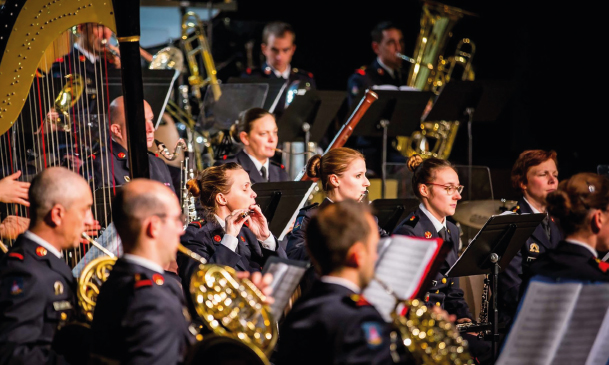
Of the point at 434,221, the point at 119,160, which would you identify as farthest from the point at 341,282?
the point at 119,160

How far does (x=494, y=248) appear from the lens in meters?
4.05

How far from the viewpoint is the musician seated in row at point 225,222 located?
4.03m

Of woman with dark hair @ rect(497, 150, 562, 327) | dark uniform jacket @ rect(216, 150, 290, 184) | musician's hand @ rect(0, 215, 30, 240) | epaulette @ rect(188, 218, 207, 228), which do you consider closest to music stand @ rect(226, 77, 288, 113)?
dark uniform jacket @ rect(216, 150, 290, 184)

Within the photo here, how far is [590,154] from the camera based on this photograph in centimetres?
751

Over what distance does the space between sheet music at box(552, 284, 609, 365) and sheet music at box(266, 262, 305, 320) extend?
1.00 m

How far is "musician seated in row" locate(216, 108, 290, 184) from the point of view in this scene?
5.62 m

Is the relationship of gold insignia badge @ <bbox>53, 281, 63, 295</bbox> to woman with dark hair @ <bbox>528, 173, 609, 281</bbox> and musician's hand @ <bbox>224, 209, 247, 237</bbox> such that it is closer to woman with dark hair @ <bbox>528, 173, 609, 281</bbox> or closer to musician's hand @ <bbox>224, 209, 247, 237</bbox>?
musician's hand @ <bbox>224, 209, 247, 237</bbox>

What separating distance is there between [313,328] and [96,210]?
1878mm

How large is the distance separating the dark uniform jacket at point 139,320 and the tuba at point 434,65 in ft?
18.2

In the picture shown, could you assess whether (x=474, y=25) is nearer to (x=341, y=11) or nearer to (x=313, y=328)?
(x=341, y=11)

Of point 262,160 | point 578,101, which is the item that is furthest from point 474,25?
point 262,160

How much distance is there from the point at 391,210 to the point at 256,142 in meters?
1.31

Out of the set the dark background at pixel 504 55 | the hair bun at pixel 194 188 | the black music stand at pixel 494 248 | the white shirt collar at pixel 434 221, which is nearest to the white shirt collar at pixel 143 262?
the hair bun at pixel 194 188

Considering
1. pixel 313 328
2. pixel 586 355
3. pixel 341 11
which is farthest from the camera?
pixel 341 11
